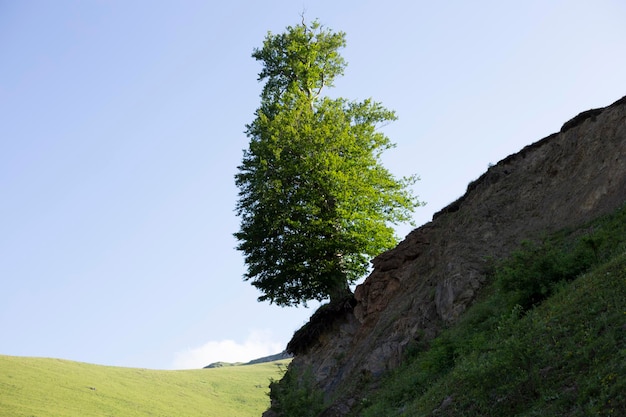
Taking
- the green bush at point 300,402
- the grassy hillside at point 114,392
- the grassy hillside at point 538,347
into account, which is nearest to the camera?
the grassy hillside at point 538,347

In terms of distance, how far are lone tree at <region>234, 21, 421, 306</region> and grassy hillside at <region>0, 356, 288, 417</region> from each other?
46915mm

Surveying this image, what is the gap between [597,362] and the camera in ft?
36.4

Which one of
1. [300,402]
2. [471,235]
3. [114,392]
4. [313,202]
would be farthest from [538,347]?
[114,392]

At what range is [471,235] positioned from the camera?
2330 centimetres

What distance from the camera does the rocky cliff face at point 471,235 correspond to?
20422mm

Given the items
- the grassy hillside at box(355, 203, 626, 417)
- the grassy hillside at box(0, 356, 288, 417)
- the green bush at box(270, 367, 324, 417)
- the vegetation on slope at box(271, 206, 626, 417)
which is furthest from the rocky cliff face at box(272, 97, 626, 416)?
the grassy hillside at box(0, 356, 288, 417)

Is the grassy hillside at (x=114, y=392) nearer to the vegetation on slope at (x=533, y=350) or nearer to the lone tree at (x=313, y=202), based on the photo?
the lone tree at (x=313, y=202)

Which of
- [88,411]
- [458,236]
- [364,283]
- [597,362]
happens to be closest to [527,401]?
[597,362]

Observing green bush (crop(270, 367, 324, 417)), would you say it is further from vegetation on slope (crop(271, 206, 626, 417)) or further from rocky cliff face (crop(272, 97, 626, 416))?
rocky cliff face (crop(272, 97, 626, 416))

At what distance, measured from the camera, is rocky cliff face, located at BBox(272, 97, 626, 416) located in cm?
2042

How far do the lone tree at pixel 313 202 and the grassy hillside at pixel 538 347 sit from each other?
10.1 meters

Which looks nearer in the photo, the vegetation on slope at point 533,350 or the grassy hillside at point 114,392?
the vegetation on slope at point 533,350

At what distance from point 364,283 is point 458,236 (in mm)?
Answer: 5110

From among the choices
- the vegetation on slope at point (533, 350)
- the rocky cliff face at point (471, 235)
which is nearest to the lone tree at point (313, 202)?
the rocky cliff face at point (471, 235)
